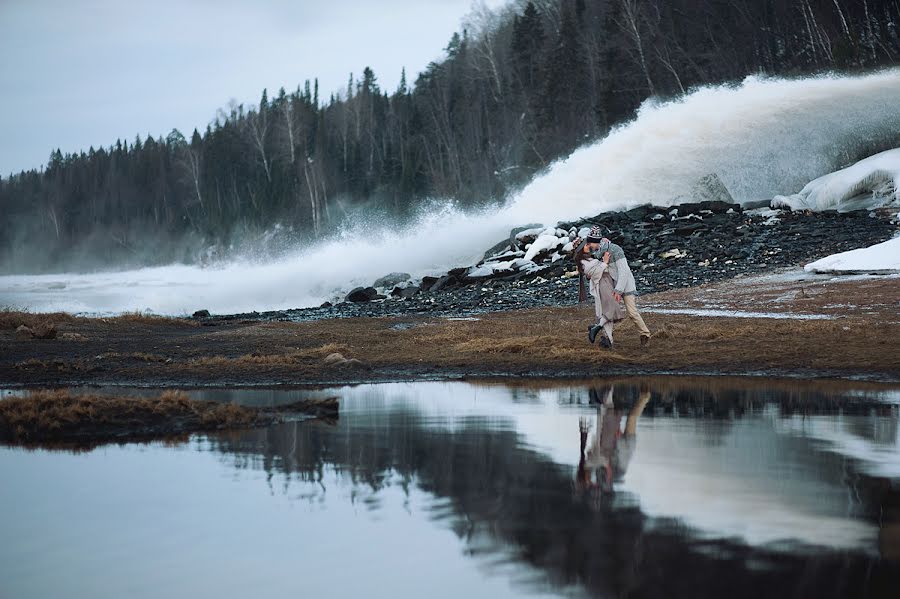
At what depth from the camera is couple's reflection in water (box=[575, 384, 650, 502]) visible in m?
7.61

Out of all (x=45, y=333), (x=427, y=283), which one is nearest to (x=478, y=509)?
(x=45, y=333)

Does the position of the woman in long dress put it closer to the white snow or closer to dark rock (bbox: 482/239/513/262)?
the white snow

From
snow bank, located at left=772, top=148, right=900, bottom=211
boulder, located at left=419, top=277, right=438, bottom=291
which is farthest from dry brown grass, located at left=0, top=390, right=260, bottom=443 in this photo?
snow bank, located at left=772, top=148, right=900, bottom=211

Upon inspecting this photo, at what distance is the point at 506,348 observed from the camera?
17.6 metres

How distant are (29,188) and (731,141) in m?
154

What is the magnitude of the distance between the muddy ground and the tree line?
39587mm

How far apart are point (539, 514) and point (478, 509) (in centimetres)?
45

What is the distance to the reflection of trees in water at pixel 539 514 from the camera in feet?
17.2

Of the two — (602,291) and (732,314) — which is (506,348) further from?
(732,314)

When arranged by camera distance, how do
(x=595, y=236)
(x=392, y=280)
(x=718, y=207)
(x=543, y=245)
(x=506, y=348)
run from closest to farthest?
(x=595, y=236) → (x=506, y=348) → (x=543, y=245) → (x=718, y=207) → (x=392, y=280)

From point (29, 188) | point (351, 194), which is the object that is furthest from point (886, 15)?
point (29, 188)

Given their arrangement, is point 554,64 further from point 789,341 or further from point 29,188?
point 29,188

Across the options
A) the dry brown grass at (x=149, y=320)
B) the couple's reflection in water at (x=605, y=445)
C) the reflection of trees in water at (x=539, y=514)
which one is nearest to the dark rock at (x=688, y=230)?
the dry brown grass at (x=149, y=320)

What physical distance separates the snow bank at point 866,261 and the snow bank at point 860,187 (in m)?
12.5
